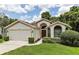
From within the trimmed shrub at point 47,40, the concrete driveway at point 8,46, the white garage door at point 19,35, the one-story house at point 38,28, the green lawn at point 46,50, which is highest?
the one-story house at point 38,28

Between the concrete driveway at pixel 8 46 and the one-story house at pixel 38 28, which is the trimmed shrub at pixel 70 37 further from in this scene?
the concrete driveway at pixel 8 46

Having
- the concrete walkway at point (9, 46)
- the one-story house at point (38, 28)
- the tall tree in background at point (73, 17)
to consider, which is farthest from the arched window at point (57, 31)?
the concrete walkway at point (9, 46)

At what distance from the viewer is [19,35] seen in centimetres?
1104

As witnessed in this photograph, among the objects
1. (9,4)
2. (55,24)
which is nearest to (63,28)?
(55,24)

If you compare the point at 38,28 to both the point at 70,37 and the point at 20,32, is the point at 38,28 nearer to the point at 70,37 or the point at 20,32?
the point at 20,32

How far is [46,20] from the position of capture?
35.9 feet

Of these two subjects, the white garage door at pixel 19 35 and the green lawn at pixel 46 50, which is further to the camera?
the white garage door at pixel 19 35

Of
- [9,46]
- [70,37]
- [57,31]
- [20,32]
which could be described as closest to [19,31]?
[20,32]

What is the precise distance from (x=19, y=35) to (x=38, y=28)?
312 millimetres

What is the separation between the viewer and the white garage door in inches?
433

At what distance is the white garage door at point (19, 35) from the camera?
433 inches

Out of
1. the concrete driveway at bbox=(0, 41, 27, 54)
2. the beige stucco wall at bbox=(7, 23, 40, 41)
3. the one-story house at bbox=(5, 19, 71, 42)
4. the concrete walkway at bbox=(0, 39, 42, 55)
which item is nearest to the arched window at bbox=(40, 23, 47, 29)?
the one-story house at bbox=(5, 19, 71, 42)

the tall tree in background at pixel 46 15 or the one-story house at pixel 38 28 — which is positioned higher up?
the tall tree in background at pixel 46 15
